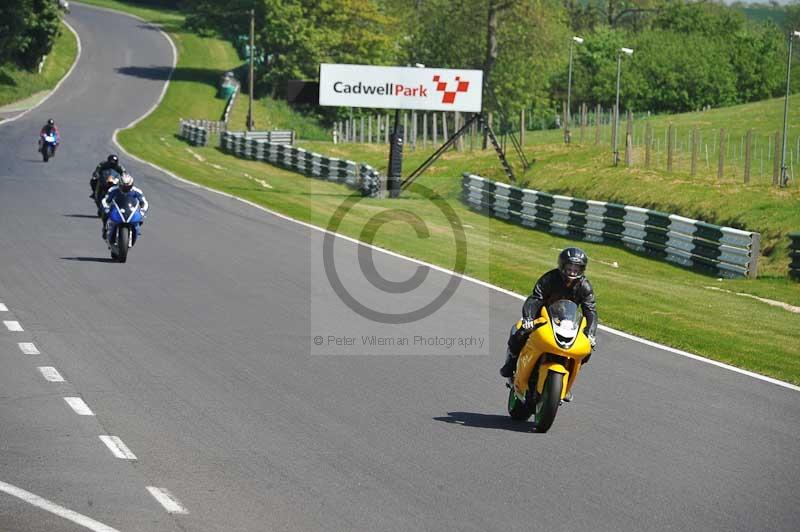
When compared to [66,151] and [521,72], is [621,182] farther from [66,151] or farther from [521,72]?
[521,72]

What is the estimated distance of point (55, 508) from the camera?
817cm

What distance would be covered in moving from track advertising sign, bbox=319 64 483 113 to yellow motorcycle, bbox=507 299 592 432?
34338 mm

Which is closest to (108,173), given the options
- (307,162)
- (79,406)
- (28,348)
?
(28,348)

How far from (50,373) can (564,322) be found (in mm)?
5311

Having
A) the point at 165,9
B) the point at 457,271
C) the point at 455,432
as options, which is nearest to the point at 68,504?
the point at 455,432

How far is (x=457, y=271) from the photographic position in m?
23.6

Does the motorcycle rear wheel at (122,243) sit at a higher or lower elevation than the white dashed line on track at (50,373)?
higher

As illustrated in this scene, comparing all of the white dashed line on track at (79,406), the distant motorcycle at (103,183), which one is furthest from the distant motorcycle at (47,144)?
the white dashed line on track at (79,406)

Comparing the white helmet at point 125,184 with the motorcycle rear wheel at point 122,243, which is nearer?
the motorcycle rear wheel at point 122,243

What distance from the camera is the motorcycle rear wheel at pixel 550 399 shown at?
35.4ft

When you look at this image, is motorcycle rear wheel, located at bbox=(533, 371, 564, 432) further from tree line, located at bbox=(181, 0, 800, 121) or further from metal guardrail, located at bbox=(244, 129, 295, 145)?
tree line, located at bbox=(181, 0, 800, 121)

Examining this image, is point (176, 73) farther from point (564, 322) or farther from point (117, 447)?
point (117, 447)

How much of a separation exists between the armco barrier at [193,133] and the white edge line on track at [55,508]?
2414 inches

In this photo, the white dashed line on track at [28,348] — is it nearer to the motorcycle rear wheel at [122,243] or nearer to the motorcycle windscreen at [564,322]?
the motorcycle windscreen at [564,322]
